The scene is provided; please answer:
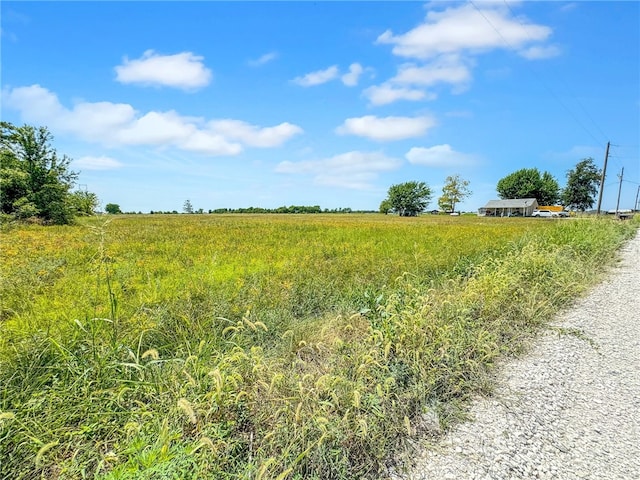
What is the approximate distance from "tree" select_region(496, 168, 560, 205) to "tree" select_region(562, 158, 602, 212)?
4131 millimetres

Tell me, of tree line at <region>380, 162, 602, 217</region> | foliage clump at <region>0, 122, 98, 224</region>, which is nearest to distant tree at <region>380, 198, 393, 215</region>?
tree line at <region>380, 162, 602, 217</region>

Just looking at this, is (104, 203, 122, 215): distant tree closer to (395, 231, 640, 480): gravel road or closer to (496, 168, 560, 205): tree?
(395, 231, 640, 480): gravel road

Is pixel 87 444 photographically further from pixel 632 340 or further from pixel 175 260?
pixel 175 260

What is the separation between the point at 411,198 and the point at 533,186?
3193 centimetres

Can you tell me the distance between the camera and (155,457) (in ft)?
6.46

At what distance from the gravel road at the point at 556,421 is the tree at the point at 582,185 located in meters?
97.0

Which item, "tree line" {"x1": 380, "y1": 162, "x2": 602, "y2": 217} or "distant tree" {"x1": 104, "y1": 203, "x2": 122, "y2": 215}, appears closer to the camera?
"distant tree" {"x1": 104, "y1": 203, "x2": 122, "y2": 215}

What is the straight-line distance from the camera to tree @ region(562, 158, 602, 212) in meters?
78.2

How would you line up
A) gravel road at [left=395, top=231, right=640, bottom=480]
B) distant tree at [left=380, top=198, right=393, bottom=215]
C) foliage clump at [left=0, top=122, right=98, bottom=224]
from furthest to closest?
distant tree at [left=380, top=198, right=393, bottom=215]
foliage clump at [left=0, top=122, right=98, bottom=224]
gravel road at [left=395, top=231, right=640, bottom=480]

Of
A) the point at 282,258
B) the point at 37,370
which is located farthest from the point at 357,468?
the point at 282,258

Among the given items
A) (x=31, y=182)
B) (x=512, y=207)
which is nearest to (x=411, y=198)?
(x=512, y=207)

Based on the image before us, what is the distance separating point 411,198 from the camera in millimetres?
99625

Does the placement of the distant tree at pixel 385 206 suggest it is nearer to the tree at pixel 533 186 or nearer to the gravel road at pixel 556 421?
the tree at pixel 533 186

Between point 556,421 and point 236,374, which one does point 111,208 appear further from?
point 556,421
